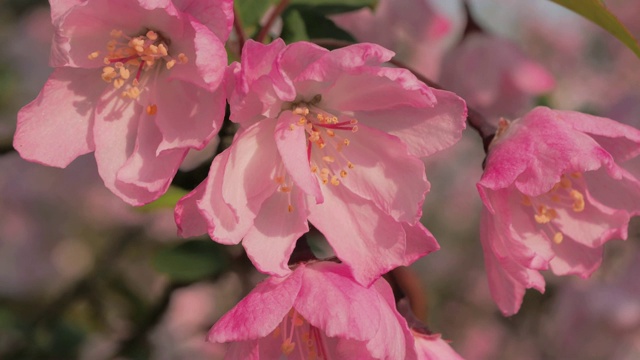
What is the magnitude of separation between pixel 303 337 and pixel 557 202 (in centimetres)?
40

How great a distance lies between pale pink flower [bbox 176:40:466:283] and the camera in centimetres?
83

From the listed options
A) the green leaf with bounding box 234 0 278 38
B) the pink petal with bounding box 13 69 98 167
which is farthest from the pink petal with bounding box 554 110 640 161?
the pink petal with bounding box 13 69 98 167

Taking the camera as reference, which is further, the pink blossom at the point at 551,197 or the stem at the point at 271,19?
the stem at the point at 271,19

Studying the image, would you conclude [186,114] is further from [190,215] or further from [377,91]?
[377,91]

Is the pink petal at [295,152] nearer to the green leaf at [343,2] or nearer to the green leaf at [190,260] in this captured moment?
the green leaf at [343,2]

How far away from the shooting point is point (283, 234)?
895 mm

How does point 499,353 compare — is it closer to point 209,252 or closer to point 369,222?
point 209,252

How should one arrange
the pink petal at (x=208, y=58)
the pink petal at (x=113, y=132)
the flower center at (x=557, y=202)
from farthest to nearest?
the flower center at (x=557, y=202)
the pink petal at (x=113, y=132)
the pink petal at (x=208, y=58)

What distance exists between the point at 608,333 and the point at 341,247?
60.5 inches

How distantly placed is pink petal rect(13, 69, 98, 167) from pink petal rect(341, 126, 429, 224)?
1.03 feet

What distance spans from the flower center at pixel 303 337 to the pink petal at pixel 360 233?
4.7 inches

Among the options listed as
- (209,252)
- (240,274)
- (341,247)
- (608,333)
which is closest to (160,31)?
(341,247)

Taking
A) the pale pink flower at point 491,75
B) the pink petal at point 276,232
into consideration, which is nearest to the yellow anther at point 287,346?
the pink petal at point 276,232

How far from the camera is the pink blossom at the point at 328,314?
83 cm
